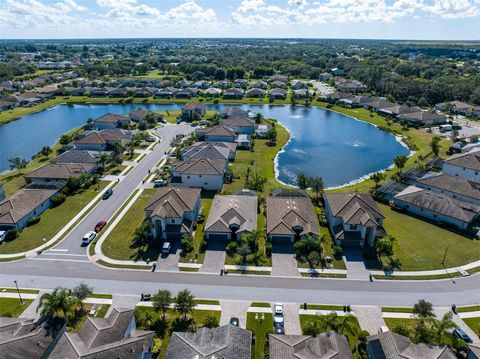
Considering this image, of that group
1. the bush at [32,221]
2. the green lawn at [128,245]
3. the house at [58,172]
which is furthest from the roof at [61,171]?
the green lawn at [128,245]

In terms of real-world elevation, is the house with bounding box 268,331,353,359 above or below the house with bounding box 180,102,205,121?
above

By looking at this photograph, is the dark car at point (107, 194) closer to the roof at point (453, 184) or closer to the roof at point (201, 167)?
the roof at point (201, 167)

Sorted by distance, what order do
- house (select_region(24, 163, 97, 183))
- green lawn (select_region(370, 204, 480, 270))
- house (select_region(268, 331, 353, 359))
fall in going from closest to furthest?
1. house (select_region(268, 331, 353, 359))
2. green lawn (select_region(370, 204, 480, 270))
3. house (select_region(24, 163, 97, 183))

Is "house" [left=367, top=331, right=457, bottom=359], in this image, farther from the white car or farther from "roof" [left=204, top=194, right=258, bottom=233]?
the white car

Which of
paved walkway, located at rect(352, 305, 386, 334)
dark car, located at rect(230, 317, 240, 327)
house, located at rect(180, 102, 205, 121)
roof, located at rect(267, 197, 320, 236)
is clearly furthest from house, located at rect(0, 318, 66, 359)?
house, located at rect(180, 102, 205, 121)

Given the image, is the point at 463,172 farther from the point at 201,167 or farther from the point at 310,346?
the point at 310,346

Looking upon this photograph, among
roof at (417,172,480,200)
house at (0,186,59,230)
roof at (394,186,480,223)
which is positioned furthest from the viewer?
roof at (417,172,480,200)
